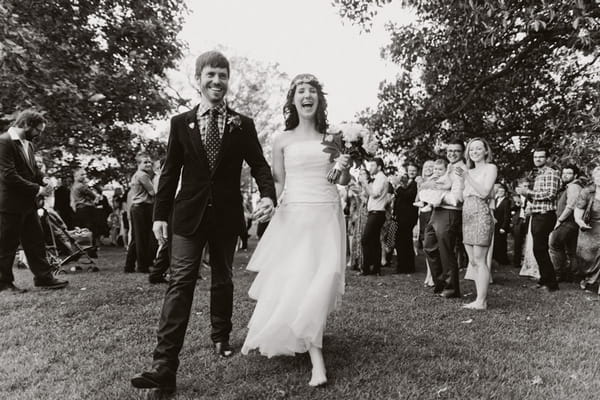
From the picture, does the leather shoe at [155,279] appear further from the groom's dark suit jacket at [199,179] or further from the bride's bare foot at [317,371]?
the bride's bare foot at [317,371]

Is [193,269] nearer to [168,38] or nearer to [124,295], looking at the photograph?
[124,295]

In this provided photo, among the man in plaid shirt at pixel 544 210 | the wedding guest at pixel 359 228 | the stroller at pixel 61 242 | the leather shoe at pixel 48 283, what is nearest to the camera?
the leather shoe at pixel 48 283

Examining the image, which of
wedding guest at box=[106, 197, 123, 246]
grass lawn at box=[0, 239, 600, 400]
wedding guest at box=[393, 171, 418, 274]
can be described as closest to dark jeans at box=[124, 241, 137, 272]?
grass lawn at box=[0, 239, 600, 400]

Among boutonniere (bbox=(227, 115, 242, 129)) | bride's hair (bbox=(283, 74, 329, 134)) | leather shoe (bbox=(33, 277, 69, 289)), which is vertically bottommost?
leather shoe (bbox=(33, 277, 69, 289))

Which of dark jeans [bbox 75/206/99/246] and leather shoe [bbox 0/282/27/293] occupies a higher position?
dark jeans [bbox 75/206/99/246]

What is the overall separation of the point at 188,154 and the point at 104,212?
1331 cm

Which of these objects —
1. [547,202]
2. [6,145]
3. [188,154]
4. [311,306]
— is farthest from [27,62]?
[547,202]

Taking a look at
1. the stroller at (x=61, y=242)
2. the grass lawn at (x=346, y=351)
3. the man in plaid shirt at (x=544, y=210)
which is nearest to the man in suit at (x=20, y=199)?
the grass lawn at (x=346, y=351)

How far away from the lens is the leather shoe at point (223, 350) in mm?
3988

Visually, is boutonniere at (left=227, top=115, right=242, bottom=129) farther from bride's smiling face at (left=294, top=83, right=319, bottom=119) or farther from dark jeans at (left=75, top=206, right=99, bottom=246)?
dark jeans at (left=75, top=206, right=99, bottom=246)

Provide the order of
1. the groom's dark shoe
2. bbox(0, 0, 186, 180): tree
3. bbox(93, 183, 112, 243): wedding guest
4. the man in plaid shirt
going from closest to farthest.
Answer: the groom's dark shoe
the man in plaid shirt
bbox(0, 0, 186, 180): tree
bbox(93, 183, 112, 243): wedding guest

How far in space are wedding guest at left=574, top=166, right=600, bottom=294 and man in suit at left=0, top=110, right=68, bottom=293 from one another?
9.08 meters

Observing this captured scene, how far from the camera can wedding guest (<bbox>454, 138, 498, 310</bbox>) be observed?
6.13 meters

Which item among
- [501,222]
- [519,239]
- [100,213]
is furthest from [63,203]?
[519,239]
